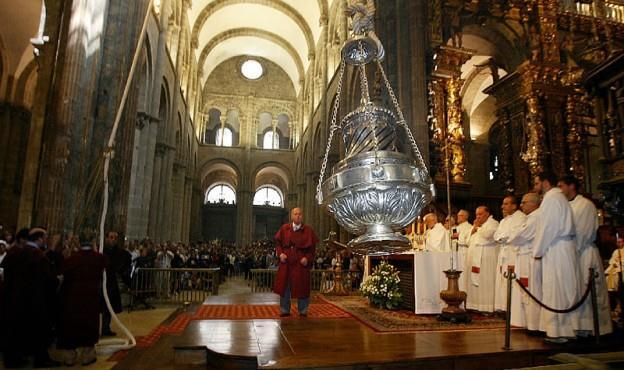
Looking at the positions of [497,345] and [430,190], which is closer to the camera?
[430,190]

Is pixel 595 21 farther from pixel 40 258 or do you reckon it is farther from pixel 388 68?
pixel 40 258

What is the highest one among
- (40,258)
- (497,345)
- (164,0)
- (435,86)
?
(164,0)

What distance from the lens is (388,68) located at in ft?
35.6

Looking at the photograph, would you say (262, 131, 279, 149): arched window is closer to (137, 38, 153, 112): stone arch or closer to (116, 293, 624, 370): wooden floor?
(137, 38, 153, 112): stone arch

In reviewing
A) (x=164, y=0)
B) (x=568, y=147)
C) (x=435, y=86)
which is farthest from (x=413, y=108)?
(x=164, y=0)

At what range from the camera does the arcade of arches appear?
279 inches

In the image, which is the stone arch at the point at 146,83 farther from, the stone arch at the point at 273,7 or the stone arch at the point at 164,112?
the stone arch at the point at 273,7

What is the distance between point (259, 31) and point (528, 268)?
26918 millimetres

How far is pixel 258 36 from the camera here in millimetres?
28484

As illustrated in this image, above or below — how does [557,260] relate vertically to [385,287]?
above

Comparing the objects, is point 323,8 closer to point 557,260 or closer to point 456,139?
point 456,139

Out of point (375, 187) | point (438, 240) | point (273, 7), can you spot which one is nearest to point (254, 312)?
point (438, 240)

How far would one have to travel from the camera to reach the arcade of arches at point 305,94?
7098 mm

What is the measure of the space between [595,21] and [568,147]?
15.3 feet
